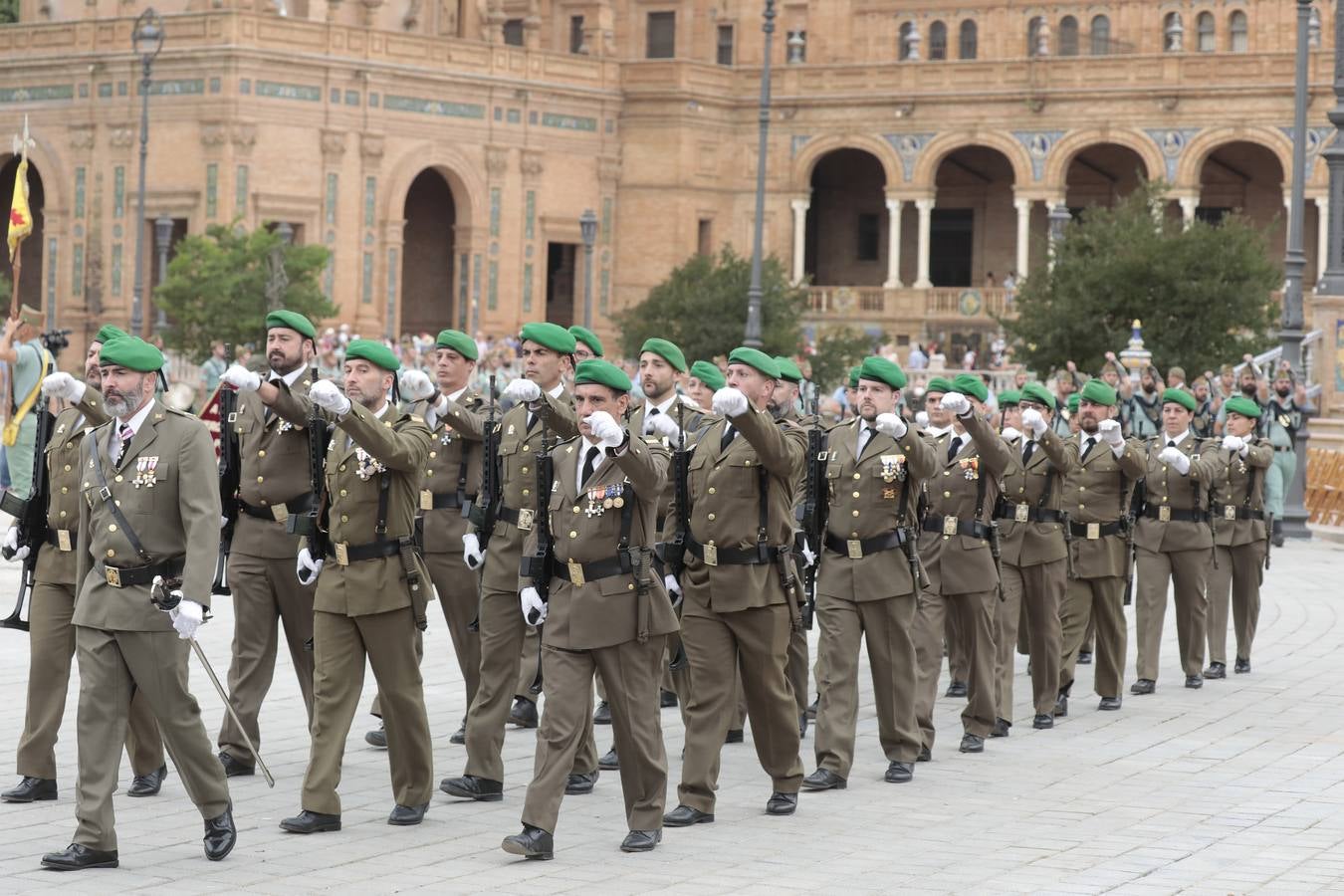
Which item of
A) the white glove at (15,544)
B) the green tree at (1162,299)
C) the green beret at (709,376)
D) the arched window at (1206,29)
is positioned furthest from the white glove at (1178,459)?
the arched window at (1206,29)

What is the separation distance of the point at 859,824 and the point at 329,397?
298cm

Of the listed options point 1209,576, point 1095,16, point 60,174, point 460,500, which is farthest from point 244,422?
point 1095,16

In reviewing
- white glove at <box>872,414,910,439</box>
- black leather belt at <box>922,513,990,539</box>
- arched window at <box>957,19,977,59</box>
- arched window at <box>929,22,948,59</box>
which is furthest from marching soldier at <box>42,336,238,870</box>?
arched window at <box>929,22,948,59</box>

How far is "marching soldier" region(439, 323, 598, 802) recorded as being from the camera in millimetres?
10336

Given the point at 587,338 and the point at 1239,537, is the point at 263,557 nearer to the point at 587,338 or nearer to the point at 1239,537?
the point at 587,338

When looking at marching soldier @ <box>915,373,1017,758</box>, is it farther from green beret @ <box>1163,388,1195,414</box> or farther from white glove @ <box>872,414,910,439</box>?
green beret @ <box>1163,388,1195,414</box>

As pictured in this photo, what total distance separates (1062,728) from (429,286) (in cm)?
4360

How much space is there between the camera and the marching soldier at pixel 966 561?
38.9ft

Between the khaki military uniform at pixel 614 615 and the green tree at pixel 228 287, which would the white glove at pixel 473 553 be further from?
the green tree at pixel 228 287

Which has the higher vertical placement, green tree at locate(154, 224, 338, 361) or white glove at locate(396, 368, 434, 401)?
green tree at locate(154, 224, 338, 361)

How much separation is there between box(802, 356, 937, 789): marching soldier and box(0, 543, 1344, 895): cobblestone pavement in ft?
0.87

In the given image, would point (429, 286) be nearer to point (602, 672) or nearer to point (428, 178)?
point (428, 178)

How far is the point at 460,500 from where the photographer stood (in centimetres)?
1172

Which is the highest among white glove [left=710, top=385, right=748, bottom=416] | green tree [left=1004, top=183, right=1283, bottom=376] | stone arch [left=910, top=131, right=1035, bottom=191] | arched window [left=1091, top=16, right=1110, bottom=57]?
arched window [left=1091, top=16, right=1110, bottom=57]
